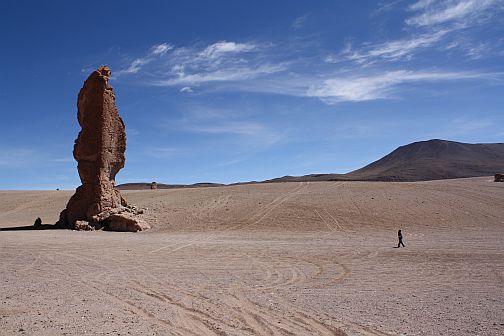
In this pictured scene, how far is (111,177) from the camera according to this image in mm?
30891

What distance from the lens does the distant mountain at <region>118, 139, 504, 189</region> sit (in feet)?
402

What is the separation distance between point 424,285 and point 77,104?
26074mm

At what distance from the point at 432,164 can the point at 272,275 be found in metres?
140

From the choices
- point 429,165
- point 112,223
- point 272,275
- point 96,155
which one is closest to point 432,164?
point 429,165

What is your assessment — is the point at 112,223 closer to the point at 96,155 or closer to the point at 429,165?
the point at 96,155

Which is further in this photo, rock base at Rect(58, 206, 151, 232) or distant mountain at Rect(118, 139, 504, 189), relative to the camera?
distant mountain at Rect(118, 139, 504, 189)

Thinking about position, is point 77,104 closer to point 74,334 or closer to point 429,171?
point 74,334

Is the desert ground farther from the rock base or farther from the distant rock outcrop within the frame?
the distant rock outcrop

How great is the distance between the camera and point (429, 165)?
456 feet

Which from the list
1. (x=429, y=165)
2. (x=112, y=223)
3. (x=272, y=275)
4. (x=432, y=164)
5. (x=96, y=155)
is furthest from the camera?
(x=432, y=164)

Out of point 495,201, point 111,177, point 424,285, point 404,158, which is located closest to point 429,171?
point 404,158

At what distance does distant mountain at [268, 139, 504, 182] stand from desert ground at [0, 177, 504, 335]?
88.5m

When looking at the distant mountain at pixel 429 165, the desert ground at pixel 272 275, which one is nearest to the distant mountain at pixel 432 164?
the distant mountain at pixel 429 165

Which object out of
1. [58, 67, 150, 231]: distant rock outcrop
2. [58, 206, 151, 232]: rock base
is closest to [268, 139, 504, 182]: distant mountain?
[58, 67, 150, 231]: distant rock outcrop
